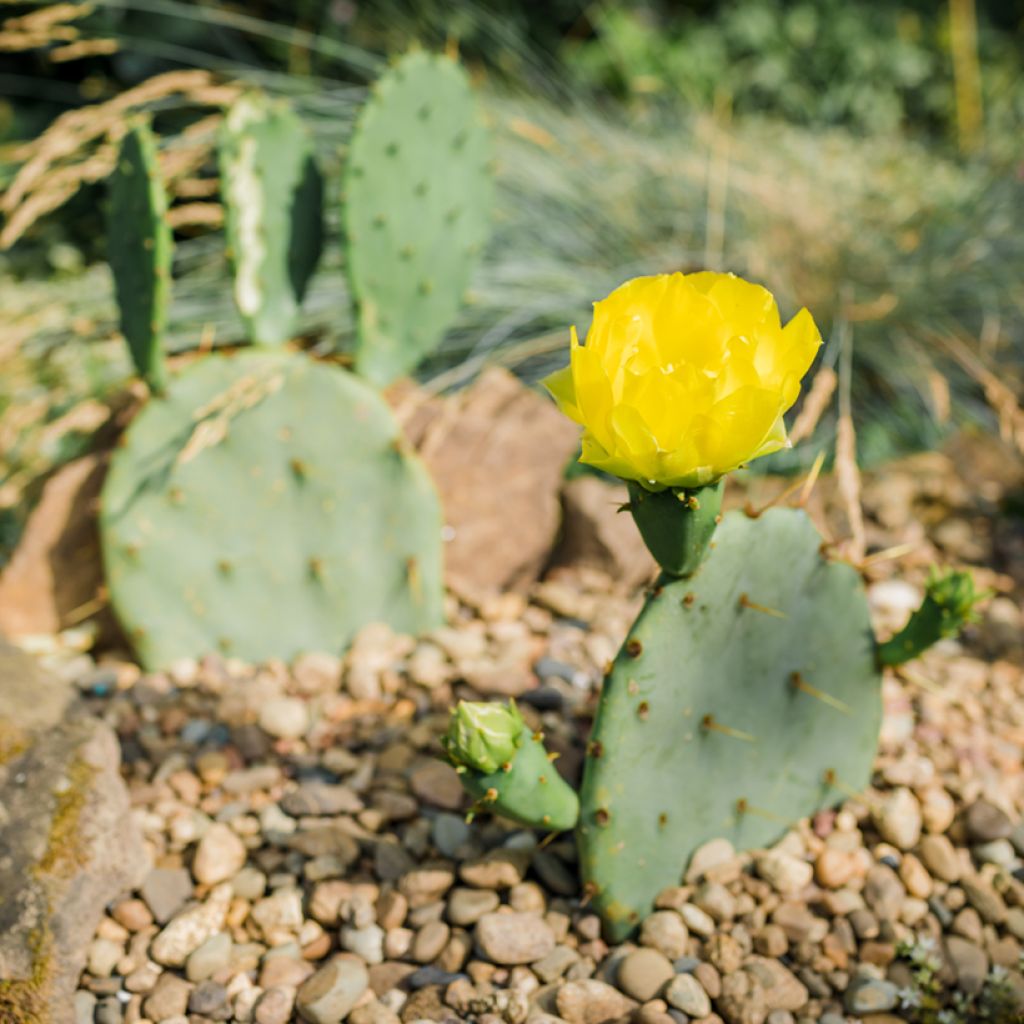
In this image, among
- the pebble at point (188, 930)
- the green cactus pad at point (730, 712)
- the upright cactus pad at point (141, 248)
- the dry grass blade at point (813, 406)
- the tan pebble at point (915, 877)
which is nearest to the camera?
the green cactus pad at point (730, 712)

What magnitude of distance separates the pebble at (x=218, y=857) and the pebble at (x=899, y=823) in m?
0.82

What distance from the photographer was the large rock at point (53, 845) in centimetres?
115

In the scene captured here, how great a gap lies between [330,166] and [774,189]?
1.19m

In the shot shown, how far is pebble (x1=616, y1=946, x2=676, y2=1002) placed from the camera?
119 cm

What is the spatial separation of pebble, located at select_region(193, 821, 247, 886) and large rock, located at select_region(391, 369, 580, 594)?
26.6 inches

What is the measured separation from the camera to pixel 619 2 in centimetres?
450

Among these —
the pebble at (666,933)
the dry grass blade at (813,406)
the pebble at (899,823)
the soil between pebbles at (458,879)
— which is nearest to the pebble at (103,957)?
the soil between pebbles at (458,879)

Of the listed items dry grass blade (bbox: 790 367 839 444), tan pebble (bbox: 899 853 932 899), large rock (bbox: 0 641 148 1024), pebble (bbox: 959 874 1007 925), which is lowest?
pebble (bbox: 959 874 1007 925)

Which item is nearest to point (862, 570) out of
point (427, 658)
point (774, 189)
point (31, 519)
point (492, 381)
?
point (427, 658)

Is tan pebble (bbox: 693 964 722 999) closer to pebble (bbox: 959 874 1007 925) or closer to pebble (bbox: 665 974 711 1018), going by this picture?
pebble (bbox: 665 974 711 1018)

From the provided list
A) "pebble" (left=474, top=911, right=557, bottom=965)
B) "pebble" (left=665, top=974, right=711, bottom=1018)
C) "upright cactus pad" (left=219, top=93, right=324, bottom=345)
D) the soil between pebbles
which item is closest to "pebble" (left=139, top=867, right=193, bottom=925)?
the soil between pebbles

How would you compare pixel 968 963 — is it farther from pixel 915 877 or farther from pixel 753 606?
pixel 753 606

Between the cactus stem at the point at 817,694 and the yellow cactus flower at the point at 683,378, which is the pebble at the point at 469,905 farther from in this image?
the yellow cactus flower at the point at 683,378

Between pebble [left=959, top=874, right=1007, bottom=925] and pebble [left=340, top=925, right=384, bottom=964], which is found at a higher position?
pebble [left=340, top=925, right=384, bottom=964]
